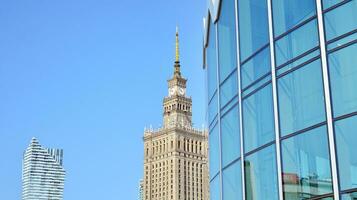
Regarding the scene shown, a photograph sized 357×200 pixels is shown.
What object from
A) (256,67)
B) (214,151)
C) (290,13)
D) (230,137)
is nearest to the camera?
(290,13)

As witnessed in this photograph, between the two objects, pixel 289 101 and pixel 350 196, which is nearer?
pixel 350 196

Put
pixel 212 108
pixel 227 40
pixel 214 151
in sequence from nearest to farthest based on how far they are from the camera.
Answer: pixel 227 40 < pixel 214 151 < pixel 212 108

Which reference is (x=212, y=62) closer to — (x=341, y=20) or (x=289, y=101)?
(x=289, y=101)

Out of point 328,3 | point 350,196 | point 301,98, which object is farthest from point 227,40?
point 350,196

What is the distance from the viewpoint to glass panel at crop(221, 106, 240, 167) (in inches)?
976

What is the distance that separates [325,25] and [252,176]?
253 inches

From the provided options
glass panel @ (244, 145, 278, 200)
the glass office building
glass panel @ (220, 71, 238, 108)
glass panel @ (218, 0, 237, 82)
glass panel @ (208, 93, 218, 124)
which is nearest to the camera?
→ the glass office building

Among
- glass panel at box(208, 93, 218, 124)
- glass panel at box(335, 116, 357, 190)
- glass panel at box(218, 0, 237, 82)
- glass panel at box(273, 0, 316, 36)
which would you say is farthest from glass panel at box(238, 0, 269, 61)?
glass panel at box(335, 116, 357, 190)

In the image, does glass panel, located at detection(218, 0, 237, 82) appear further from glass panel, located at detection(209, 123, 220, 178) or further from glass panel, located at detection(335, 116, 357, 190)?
glass panel, located at detection(335, 116, 357, 190)

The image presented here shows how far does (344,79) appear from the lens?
18.8m

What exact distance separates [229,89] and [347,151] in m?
8.67

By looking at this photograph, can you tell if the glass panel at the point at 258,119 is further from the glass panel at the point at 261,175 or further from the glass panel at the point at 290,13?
the glass panel at the point at 290,13

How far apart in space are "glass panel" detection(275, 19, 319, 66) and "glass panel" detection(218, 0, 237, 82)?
3.90 metres

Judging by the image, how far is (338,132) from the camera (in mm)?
18609
